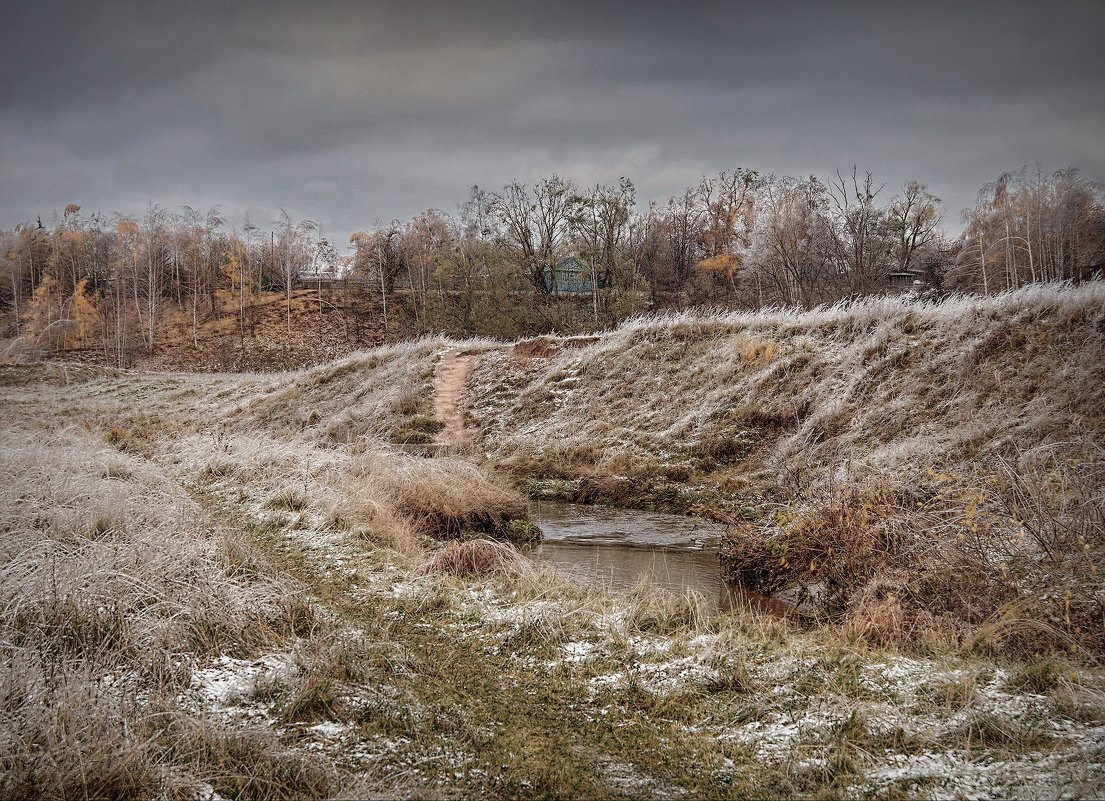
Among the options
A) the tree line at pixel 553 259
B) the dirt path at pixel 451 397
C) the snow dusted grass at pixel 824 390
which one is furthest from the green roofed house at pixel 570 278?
the snow dusted grass at pixel 824 390

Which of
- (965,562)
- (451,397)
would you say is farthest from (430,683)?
(451,397)

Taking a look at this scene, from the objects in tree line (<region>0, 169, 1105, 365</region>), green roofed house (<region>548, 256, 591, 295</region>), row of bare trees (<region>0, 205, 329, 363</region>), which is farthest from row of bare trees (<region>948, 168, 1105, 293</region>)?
row of bare trees (<region>0, 205, 329, 363</region>)

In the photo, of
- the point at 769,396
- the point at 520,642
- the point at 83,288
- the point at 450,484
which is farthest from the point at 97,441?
the point at 83,288

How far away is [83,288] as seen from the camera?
54.6 meters

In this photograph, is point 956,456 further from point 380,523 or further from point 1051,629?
point 380,523

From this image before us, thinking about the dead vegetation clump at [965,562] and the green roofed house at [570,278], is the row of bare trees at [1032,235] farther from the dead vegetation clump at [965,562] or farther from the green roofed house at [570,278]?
the dead vegetation clump at [965,562]

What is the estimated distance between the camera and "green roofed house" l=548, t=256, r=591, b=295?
145 feet

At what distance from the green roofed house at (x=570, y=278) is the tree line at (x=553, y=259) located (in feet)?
0.67

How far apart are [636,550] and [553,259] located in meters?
36.3

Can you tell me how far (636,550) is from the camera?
30.2 ft

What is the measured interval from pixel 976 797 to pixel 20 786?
177 inches

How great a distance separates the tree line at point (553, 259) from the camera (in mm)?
37812

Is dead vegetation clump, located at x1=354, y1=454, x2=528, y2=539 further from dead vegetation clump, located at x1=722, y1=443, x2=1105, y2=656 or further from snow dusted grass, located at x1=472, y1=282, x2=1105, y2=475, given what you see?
dead vegetation clump, located at x1=722, y1=443, x2=1105, y2=656

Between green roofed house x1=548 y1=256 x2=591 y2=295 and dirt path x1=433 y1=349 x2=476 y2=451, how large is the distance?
20864 millimetres
